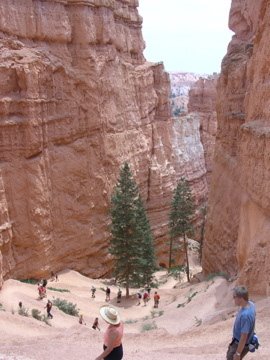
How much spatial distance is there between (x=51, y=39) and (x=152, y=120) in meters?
15.3

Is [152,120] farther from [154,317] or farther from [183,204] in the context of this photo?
[154,317]

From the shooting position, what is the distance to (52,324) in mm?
19266

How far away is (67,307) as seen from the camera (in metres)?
21.8

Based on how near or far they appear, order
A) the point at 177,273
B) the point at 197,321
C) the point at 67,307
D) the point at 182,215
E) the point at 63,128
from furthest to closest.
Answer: the point at 177,273 < the point at 182,215 < the point at 63,128 < the point at 67,307 < the point at 197,321

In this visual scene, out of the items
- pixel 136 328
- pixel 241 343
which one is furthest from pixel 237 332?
pixel 136 328

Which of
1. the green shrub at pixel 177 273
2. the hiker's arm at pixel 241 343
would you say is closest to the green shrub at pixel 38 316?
the hiker's arm at pixel 241 343

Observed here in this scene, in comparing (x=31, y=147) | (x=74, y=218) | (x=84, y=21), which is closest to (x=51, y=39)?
(x=84, y=21)

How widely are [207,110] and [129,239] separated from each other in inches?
1424

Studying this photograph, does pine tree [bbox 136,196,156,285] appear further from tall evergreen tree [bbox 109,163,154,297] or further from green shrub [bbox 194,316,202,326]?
green shrub [bbox 194,316,202,326]

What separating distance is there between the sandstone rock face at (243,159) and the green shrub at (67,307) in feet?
23.5

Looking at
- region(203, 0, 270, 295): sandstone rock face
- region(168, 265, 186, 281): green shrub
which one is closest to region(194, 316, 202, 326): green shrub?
region(203, 0, 270, 295): sandstone rock face

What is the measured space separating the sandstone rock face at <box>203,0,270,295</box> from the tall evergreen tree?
4328 millimetres

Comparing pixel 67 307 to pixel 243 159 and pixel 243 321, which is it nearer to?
pixel 243 159

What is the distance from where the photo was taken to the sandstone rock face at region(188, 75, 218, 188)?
5722 cm
